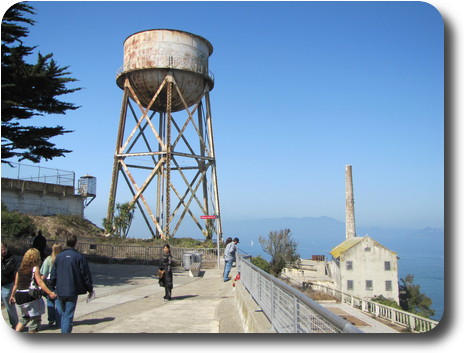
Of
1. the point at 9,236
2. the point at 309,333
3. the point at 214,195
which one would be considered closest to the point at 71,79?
the point at 9,236

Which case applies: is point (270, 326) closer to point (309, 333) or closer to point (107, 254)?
point (309, 333)

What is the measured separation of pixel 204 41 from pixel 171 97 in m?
4.87

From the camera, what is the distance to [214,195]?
3366 centimetres

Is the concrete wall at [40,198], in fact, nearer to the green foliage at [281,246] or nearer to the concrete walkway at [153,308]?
the concrete walkway at [153,308]

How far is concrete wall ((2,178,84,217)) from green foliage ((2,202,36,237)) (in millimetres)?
3675

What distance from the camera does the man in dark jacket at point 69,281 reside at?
7.76 meters

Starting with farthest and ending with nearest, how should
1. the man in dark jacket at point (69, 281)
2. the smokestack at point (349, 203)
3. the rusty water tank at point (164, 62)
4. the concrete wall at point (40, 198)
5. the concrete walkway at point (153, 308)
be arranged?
the smokestack at point (349, 203) → the rusty water tank at point (164, 62) → the concrete wall at point (40, 198) → the concrete walkway at point (153, 308) → the man in dark jacket at point (69, 281)

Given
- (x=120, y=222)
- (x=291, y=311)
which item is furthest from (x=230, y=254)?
Result: (x=120, y=222)

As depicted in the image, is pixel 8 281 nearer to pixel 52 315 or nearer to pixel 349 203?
pixel 52 315

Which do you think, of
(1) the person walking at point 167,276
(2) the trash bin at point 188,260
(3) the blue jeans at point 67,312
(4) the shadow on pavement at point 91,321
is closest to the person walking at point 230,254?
(1) the person walking at point 167,276

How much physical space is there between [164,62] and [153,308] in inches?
856

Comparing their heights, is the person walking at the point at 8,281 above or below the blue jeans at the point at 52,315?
above

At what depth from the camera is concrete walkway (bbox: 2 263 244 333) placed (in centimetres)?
965

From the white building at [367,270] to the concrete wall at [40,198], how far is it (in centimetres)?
3045
